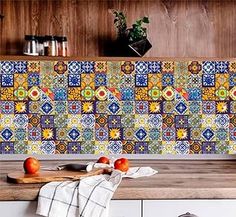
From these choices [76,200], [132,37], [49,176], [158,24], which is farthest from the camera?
[158,24]

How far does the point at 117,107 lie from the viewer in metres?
2.57


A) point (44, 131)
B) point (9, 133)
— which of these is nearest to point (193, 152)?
point (44, 131)

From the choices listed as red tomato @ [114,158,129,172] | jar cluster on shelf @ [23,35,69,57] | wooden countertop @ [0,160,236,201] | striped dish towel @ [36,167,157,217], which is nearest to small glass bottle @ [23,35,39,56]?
jar cluster on shelf @ [23,35,69,57]

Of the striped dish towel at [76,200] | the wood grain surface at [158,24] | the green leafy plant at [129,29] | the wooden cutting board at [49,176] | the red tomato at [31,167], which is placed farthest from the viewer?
the wood grain surface at [158,24]

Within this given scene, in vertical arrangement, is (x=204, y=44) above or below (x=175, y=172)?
above

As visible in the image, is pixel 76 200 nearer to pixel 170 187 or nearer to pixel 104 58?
pixel 170 187

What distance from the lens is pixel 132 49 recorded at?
2.52m

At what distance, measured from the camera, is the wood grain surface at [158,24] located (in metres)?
2.62

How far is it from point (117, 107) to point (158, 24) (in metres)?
0.47

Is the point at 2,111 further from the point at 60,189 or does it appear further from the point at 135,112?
the point at 60,189

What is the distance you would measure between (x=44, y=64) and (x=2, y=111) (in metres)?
0.31

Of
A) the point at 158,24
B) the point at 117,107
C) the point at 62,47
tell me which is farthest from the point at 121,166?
the point at 158,24

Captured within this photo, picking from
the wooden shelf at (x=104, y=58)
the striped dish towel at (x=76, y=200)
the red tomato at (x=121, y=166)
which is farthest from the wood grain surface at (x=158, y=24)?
the striped dish towel at (x=76, y=200)

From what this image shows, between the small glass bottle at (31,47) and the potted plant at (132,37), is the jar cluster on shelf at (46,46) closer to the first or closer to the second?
the small glass bottle at (31,47)
